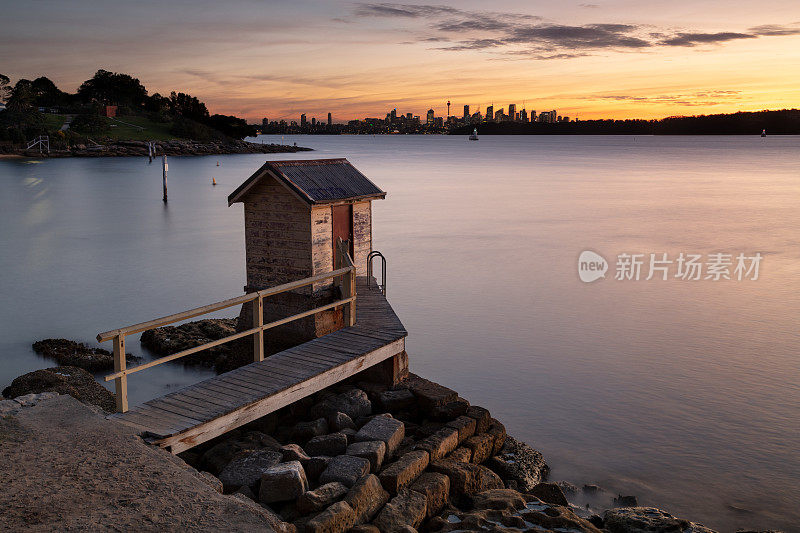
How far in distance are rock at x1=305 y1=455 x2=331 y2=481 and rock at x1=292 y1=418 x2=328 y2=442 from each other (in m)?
1.64

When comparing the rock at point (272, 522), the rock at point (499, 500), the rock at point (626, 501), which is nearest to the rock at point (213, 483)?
the rock at point (272, 522)

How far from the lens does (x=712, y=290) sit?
25.6 m

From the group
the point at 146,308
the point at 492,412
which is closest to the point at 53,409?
the point at 492,412

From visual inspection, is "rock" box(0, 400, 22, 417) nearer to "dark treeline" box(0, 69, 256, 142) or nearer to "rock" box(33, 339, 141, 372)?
"rock" box(33, 339, 141, 372)

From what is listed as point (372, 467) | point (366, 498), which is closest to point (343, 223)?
point (372, 467)

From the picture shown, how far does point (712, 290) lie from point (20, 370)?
2295cm

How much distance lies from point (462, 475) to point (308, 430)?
2596 mm

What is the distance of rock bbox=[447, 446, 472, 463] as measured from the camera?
33.8 feet

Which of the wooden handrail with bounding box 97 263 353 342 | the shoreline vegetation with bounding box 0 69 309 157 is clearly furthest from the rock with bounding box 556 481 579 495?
the shoreline vegetation with bounding box 0 69 309 157

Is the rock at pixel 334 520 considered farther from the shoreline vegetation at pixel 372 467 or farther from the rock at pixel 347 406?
the rock at pixel 347 406

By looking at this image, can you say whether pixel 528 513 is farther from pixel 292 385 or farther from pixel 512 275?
pixel 512 275

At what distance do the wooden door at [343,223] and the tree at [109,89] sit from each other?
16666 cm

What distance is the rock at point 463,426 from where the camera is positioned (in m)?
10.8

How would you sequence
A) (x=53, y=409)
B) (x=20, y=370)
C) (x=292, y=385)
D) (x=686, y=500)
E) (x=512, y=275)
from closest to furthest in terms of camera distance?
(x=53, y=409) → (x=292, y=385) → (x=686, y=500) → (x=20, y=370) → (x=512, y=275)
